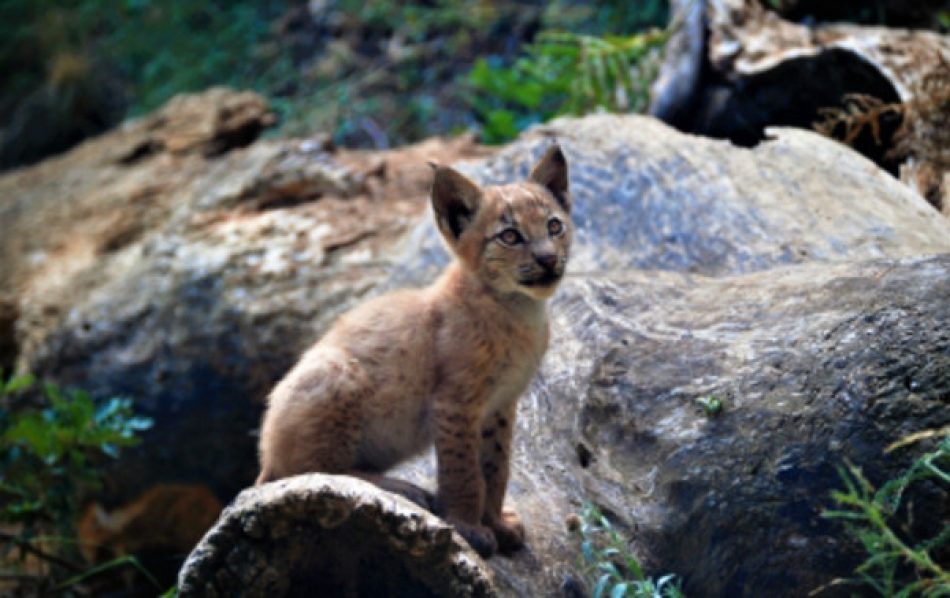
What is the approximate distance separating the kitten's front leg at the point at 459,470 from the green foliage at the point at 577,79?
11.9 ft

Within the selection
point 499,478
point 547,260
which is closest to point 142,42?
point 547,260

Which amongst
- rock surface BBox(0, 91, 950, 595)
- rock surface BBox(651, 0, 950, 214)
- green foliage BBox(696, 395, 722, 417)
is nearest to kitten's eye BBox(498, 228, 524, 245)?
rock surface BBox(0, 91, 950, 595)

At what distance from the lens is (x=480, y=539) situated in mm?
3906

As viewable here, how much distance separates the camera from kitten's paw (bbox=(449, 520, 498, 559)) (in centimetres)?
390

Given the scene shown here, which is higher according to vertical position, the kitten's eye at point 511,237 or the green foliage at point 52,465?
the kitten's eye at point 511,237

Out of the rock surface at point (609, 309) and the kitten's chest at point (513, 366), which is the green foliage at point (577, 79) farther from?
the kitten's chest at point (513, 366)

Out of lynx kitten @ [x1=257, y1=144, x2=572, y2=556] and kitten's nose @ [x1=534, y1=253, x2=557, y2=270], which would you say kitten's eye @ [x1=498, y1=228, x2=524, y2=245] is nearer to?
lynx kitten @ [x1=257, y1=144, x2=572, y2=556]

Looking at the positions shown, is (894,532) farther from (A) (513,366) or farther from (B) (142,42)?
(B) (142,42)

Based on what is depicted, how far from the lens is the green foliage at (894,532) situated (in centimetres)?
291

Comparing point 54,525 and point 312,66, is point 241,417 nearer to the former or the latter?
point 54,525

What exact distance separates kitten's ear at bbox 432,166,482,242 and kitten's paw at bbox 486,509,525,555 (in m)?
1.23

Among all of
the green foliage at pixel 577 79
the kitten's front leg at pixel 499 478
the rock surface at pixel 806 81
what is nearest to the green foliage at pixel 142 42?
the green foliage at pixel 577 79

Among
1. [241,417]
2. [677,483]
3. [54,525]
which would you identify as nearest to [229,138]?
[241,417]

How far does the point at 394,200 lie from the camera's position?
24.1 feet
